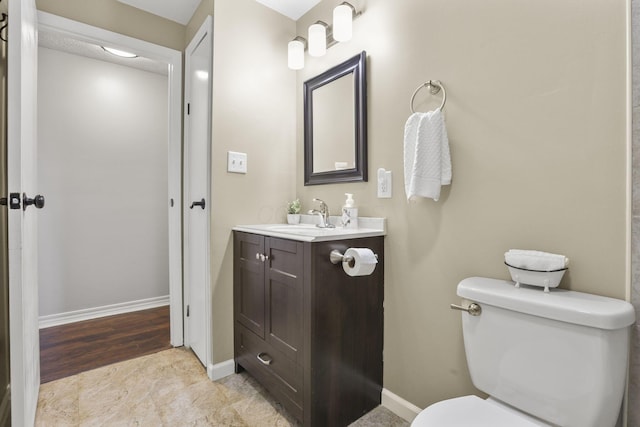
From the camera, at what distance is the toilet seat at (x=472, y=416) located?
86cm

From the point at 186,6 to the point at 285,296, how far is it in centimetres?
195

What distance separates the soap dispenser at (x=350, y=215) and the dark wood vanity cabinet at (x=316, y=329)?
176 millimetres

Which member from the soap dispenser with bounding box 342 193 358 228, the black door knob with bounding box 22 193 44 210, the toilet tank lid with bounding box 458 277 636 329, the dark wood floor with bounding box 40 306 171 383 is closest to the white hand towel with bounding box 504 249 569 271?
the toilet tank lid with bounding box 458 277 636 329

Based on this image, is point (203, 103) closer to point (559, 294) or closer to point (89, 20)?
point (89, 20)

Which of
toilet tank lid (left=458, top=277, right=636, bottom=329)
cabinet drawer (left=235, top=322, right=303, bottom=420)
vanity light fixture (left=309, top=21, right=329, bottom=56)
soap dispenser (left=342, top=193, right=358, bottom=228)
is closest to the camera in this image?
toilet tank lid (left=458, top=277, right=636, bottom=329)

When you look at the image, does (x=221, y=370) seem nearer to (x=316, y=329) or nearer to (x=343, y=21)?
(x=316, y=329)

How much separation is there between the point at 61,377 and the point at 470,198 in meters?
2.36

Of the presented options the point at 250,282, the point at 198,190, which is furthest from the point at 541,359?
the point at 198,190

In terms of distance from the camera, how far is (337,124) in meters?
1.80

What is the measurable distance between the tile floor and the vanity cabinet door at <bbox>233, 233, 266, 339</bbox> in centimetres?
34

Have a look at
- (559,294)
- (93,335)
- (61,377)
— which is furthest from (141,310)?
(559,294)

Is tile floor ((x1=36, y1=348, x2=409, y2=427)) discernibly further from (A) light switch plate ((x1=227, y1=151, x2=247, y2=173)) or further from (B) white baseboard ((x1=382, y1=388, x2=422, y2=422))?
(A) light switch plate ((x1=227, y1=151, x2=247, y2=173))

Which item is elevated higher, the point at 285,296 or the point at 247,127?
the point at 247,127

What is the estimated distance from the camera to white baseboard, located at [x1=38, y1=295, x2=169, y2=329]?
2557 mm
